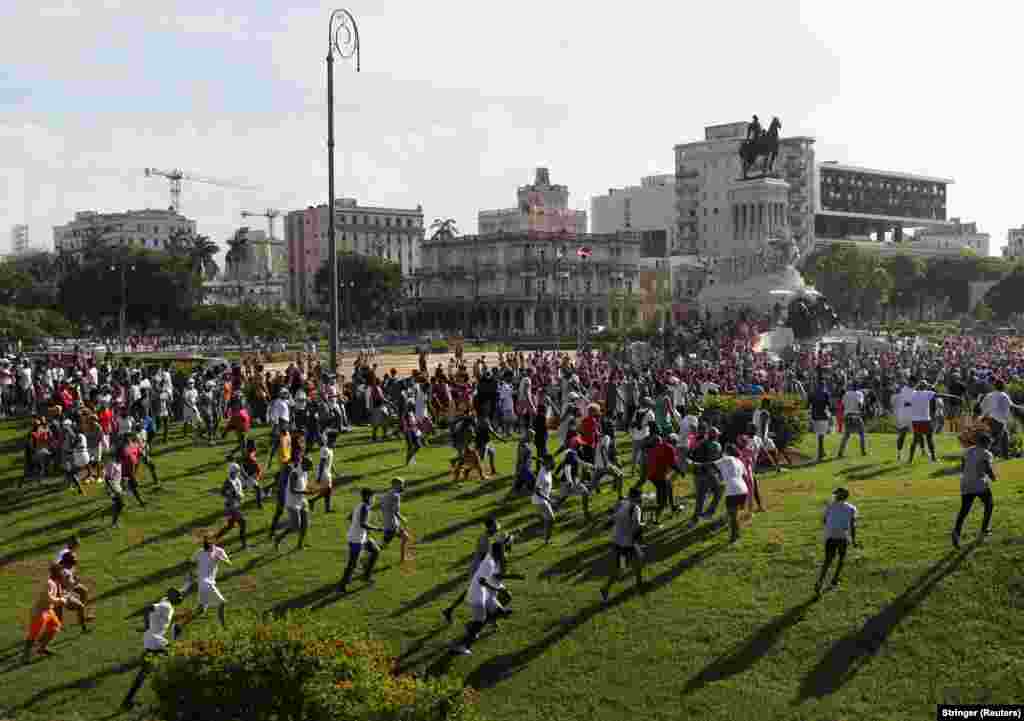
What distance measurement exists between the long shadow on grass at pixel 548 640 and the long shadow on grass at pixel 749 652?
6.36 feet

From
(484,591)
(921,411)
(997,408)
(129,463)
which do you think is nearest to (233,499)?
(129,463)

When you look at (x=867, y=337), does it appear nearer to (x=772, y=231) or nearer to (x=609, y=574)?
(x=772, y=231)

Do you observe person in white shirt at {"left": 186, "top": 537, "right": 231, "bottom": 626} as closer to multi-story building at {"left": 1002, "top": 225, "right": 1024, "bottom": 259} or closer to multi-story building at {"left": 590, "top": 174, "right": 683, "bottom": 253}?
multi-story building at {"left": 590, "top": 174, "right": 683, "bottom": 253}

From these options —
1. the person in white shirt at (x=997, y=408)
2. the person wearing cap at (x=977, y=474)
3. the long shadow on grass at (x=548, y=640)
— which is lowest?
the long shadow on grass at (x=548, y=640)

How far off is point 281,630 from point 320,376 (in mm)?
19348

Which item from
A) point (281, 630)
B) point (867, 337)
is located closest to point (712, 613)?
point (281, 630)

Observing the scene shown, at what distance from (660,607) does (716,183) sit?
13462 cm

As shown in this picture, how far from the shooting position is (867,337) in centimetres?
6241

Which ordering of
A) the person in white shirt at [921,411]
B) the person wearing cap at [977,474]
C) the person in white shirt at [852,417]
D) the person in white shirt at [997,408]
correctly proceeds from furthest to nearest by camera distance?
1. the person in white shirt at [852,417]
2. the person in white shirt at [921,411]
3. the person in white shirt at [997,408]
4. the person wearing cap at [977,474]

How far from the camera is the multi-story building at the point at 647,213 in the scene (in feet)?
516

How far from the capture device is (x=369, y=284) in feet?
357

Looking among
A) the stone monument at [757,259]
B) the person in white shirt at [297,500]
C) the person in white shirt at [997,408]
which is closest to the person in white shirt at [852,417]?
the person in white shirt at [997,408]

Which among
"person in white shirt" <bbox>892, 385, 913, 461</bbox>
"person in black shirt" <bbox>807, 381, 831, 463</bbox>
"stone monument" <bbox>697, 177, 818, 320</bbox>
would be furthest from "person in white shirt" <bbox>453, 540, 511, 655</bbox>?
"stone monument" <bbox>697, 177, 818, 320</bbox>

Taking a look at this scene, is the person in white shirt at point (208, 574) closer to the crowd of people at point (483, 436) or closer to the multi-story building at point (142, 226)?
the crowd of people at point (483, 436)
